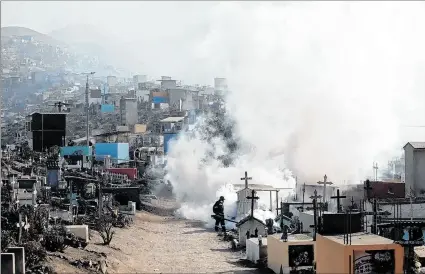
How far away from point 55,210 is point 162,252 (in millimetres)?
3771

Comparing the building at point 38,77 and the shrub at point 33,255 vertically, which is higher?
the building at point 38,77

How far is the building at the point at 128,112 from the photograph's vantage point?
57.9 m

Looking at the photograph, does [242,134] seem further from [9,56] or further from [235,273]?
[9,56]

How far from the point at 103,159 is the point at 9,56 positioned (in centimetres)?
7654

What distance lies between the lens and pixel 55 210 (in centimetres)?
2286

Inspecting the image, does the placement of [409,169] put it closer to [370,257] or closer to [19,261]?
[370,257]

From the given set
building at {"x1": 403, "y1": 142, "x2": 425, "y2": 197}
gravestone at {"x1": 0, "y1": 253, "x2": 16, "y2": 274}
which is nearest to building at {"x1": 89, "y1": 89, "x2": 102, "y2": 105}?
building at {"x1": 403, "y1": 142, "x2": 425, "y2": 197}

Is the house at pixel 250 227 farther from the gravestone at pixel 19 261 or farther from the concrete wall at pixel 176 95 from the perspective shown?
the concrete wall at pixel 176 95

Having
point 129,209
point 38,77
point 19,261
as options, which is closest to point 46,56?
point 38,77

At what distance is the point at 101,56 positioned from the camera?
168 meters

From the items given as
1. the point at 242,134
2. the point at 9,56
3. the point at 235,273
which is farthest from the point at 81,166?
the point at 9,56

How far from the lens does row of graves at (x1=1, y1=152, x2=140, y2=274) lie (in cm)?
1603

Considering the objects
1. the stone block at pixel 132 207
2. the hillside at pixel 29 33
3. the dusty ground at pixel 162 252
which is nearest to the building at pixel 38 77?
the hillside at pixel 29 33

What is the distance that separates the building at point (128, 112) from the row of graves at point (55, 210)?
72.5 ft
